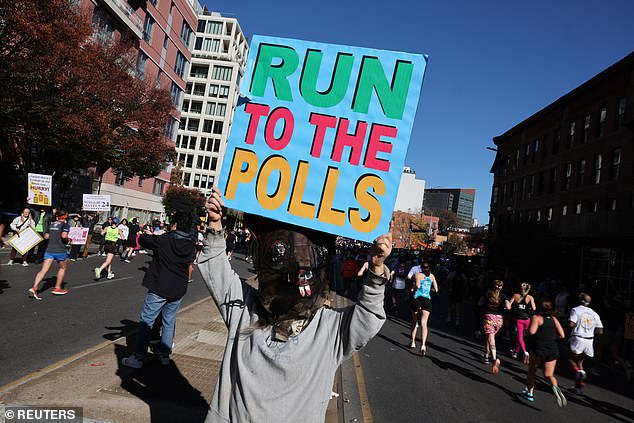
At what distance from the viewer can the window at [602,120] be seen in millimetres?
26125

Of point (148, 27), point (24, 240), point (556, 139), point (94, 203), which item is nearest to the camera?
point (24, 240)

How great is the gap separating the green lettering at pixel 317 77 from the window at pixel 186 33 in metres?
42.5

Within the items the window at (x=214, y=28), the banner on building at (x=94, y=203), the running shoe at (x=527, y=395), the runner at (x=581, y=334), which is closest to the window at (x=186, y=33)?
the banner on building at (x=94, y=203)

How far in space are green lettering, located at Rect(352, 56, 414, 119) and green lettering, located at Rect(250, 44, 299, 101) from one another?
1.22ft

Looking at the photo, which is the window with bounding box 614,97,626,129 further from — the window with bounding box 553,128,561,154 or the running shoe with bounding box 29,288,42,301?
the running shoe with bounding box 29,288,42,301

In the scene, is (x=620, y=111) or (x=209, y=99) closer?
(x=620, y=111)

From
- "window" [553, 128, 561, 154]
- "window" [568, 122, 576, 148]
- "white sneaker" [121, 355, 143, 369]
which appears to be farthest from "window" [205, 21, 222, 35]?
"white sneaker" [121, 355, 143, 369]

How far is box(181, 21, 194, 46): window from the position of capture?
40.5 meters

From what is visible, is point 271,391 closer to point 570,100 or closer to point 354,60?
point 354,60

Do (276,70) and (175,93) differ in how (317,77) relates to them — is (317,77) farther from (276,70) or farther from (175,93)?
(175,93)

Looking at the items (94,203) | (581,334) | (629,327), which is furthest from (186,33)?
(581,334)

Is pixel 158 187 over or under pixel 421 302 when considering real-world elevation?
over

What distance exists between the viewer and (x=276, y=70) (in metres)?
2.45

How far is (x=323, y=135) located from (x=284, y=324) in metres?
0.99
